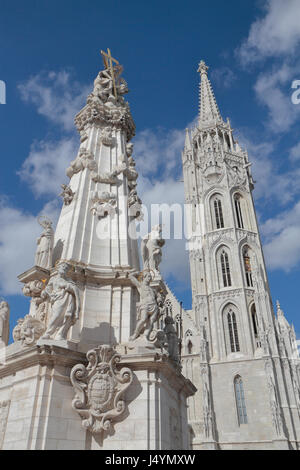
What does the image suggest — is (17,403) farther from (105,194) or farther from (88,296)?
(105,194)

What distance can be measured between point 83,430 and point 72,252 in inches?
158

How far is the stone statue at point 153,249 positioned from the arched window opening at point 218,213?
3807 centimetres

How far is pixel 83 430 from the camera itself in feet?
21.7

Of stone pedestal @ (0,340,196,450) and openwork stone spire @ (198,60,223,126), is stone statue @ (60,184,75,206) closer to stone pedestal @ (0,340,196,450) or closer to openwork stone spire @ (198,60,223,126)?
stone pedestal @ (0,340,196,450)

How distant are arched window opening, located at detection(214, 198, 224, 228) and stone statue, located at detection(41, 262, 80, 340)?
40680mm

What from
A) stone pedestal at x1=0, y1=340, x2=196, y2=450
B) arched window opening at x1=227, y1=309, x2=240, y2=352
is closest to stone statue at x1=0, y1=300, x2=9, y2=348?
stone pedestal at x1=0, y1=340, x2=196, y2=450

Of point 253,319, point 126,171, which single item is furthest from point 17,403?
point 253,319

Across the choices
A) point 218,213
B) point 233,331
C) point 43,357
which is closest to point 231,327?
point 233,331

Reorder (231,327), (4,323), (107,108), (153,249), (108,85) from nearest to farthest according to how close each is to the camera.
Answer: (4,323) → (153,249) → (107,108) → (108,85) → (231,327)

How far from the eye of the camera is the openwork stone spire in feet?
194

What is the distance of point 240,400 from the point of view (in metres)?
35.3

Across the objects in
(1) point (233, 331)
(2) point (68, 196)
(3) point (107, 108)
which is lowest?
(2) point (68, 196)

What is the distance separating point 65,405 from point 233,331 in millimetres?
34732

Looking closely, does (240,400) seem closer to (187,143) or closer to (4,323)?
(4,323)
